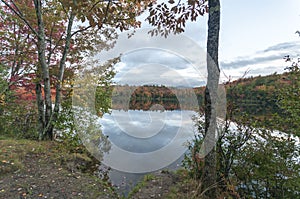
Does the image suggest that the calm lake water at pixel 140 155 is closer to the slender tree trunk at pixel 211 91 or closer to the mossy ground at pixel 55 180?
the mossy ground at pixel 55 180

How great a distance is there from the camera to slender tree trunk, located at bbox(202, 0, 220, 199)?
7.97 feet

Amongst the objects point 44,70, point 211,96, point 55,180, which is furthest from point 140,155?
point 211,96

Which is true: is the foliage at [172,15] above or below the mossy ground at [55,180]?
above

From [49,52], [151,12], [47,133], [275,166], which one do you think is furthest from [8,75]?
[275,166]

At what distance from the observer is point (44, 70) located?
17.8ft

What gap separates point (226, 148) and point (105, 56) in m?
5.39

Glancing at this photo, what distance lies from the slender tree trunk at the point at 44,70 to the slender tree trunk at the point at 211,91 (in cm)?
481

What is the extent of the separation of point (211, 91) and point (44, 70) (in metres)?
4.99

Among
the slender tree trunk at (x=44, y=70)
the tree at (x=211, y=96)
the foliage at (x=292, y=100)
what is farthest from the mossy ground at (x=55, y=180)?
the foliage at (x=292, y=100)

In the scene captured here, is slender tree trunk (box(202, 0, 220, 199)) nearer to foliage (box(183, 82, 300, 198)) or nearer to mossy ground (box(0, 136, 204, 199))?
foliage (box(183, 82, 300, 198))

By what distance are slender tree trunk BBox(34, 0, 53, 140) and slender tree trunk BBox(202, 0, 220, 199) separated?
4.81 meters

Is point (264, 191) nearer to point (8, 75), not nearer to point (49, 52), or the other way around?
point (49, 52)

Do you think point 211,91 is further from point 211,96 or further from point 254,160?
point 254,160

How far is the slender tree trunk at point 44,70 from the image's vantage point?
5133 mm
